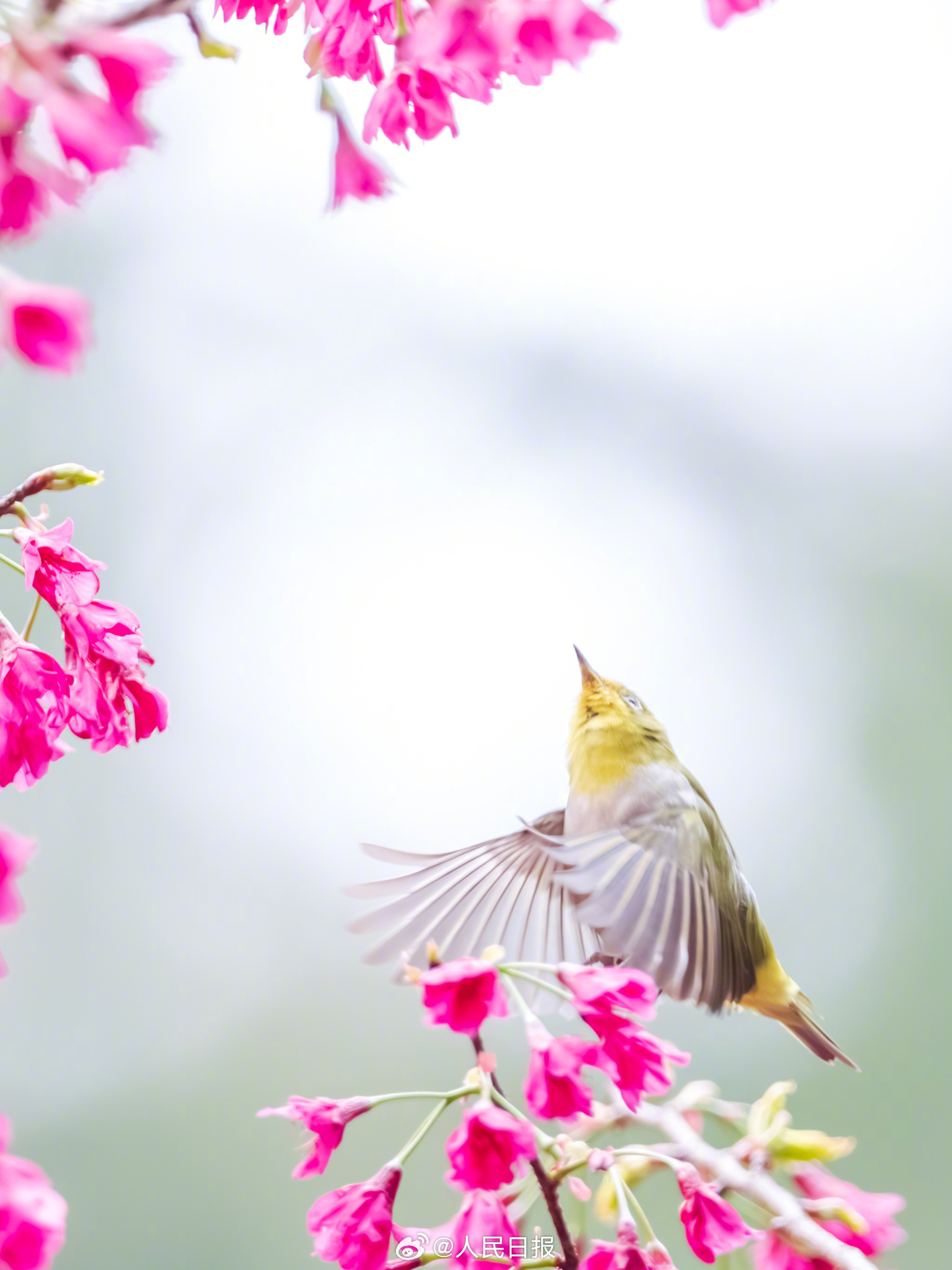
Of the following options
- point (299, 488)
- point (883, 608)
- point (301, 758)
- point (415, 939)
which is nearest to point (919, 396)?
point (883, 608)

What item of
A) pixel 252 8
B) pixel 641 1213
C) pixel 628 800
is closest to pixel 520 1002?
pixel 641 1213

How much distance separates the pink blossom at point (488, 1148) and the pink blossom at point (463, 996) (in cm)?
5

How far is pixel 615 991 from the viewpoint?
0.63 meters

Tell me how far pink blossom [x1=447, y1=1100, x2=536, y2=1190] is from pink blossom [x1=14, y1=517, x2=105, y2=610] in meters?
0.39

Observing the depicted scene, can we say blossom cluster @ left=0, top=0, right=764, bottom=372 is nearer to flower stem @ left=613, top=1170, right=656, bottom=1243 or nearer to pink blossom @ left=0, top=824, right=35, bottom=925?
pink blossom @ left=0, top=824, right=35, bottom=925

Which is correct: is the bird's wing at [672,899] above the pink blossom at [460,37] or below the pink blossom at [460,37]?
below

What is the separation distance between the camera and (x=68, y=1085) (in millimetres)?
5016

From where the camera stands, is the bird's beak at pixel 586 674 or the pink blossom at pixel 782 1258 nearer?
the pink blossom at pixel 782 1258

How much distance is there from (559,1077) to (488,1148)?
0.18 feet

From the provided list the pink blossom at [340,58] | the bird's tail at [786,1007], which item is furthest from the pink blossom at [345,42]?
the bird's tail at [786,1007]

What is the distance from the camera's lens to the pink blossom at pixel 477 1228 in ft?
2.15

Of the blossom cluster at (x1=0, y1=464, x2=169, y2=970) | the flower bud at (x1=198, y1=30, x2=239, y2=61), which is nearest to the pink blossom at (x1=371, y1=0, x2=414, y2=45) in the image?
the flower bud at (x1=198, y1=30, x2=239, y2=61)

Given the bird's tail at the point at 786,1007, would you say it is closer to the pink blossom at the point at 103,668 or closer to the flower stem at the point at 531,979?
the flower stem at the point at 531,979

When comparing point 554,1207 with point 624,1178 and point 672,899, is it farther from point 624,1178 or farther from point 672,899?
point 672,899
